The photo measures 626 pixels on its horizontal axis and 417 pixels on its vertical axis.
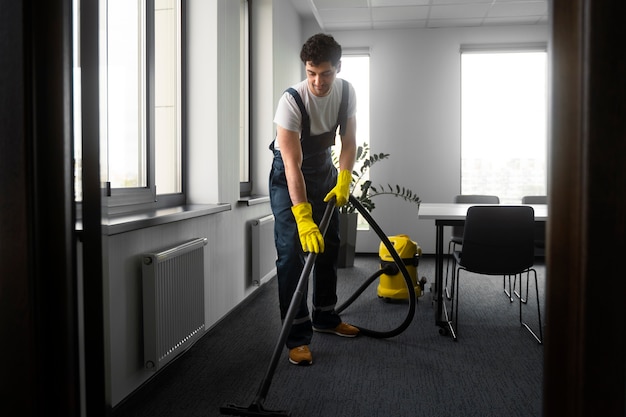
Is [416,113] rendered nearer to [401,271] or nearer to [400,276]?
[400,276]

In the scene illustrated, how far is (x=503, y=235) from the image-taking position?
7.63 feet

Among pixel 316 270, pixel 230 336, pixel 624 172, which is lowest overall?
pixel 230 336

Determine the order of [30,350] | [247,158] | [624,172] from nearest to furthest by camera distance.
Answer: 1. [624,172]
2. [30,350]
3. [247,158]

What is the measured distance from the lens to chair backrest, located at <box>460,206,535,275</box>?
231 cm

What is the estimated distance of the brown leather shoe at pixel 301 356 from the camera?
6.77 ft

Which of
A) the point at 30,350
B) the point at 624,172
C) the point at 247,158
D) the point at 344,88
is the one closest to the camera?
the point at 624,172

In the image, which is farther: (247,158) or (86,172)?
(247,158)

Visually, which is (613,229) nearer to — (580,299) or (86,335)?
(580,299)

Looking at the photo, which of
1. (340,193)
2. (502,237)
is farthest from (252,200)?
(502,237)

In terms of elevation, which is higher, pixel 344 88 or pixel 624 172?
pixel 344 88

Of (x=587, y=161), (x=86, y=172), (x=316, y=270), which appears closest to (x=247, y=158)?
(x=316, y=270)

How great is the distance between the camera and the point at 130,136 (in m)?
2.09

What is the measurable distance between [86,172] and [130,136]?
1405 mm

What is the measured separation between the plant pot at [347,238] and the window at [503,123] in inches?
51.2
